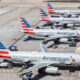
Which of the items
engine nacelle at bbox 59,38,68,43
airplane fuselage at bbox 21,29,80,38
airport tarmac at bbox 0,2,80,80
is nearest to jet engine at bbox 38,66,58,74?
airport tarmac at bbox 0,2,80,80

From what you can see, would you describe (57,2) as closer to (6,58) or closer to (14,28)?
(14,28)

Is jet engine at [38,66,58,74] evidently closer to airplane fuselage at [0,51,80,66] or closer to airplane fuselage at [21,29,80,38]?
airplane fuselage at [0,51,80,66]

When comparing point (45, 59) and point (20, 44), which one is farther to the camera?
point (20, 44)

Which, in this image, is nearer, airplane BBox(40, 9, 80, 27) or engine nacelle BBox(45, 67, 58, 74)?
engine nacelle BBox(45, 67, 58, 74)

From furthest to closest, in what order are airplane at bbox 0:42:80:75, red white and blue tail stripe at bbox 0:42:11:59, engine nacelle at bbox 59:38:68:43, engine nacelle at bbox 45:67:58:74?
engine nacelle at bbox 59:38:68:43
red white and blue tail stripe at bbox 0:42:11:59
airplane at bbox 0:42:80:75
engine nacelle at bbox 45:67:58:74

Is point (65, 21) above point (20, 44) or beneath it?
above

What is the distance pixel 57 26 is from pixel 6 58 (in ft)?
132

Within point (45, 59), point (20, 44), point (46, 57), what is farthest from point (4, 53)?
point (20, 44)

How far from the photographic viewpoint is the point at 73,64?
4088cm

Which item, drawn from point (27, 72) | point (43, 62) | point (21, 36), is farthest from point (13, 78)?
point (21, 36)

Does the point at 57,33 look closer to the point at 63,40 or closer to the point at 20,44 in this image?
the point at 63,40

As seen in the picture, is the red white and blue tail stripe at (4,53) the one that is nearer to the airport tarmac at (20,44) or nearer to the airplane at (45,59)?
the airplane at (45,59)

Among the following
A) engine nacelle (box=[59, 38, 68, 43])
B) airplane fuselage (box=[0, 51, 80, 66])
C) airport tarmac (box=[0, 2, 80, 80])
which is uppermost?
airplane fuselage (box=[0, 51, 80, 66])

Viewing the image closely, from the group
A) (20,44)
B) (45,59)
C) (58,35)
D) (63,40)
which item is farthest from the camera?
(20,44)
